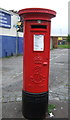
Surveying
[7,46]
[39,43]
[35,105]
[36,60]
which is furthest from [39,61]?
[7,46]

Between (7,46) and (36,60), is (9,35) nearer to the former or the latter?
(7,46)

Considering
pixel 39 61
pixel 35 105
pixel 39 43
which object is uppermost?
pixel 39 43

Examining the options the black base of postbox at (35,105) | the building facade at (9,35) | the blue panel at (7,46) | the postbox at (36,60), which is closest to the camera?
the postbox at (36,60)

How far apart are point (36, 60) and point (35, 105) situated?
891 mm

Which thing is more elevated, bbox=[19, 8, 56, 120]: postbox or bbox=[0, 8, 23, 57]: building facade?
bbox=[0, 8, 23, 57]: building facade

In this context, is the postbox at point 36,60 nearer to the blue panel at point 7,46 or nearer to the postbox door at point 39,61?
the postbox door at point 39,61

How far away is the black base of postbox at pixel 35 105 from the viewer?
10.8 feet

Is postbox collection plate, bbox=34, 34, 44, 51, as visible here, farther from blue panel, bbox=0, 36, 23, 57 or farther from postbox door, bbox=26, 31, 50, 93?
blue panel, bbox=0, 36, 23, 57

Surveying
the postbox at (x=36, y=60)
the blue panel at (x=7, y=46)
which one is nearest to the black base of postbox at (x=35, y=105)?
the postbox at (x=36, y=60)

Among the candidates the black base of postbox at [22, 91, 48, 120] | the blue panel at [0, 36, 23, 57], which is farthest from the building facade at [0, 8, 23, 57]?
the black base of postbox at [22, 91, 48, 120]

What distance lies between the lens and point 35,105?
3.27 meters

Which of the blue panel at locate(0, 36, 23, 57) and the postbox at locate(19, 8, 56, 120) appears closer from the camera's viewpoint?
the postbox at locate(19, 8, 56, 120)

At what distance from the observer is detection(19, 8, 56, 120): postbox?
122 inches

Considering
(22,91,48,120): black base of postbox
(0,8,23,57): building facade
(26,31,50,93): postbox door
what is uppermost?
(0,8,23,57): building facade
